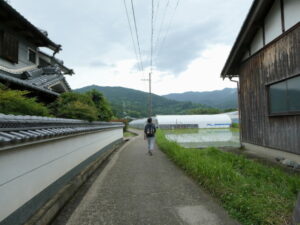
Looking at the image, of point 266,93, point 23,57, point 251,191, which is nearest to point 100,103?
point 23,57

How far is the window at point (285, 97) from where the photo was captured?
5629 millimetres

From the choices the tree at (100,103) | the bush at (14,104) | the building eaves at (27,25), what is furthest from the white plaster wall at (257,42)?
the building eaves at (27,25)

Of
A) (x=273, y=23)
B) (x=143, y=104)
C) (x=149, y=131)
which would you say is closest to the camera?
(x=273, y=23)

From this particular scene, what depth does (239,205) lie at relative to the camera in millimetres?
3322

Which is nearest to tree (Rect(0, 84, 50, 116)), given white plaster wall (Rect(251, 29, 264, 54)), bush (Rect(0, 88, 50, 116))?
bush (Rect(0, 88, 50, 116))

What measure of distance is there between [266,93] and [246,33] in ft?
8.55

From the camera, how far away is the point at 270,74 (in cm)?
689

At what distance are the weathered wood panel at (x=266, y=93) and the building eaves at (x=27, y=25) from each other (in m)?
8.95

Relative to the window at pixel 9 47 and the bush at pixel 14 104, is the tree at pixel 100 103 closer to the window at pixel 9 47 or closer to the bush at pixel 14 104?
the window at pixel 9 47

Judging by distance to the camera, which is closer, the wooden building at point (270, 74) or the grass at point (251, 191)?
the grass at point (251, 191)

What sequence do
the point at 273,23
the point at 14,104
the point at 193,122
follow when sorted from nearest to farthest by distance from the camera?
the point at 14,104, the point at 273,23, the point at 193,122

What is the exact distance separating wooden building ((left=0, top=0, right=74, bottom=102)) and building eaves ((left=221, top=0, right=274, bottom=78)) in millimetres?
7812

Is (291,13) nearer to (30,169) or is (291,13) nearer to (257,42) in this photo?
(257,42)

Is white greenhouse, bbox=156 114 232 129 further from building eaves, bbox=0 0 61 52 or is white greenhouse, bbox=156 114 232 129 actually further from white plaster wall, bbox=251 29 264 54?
white plaster wall, bbox=251 29 264 54
